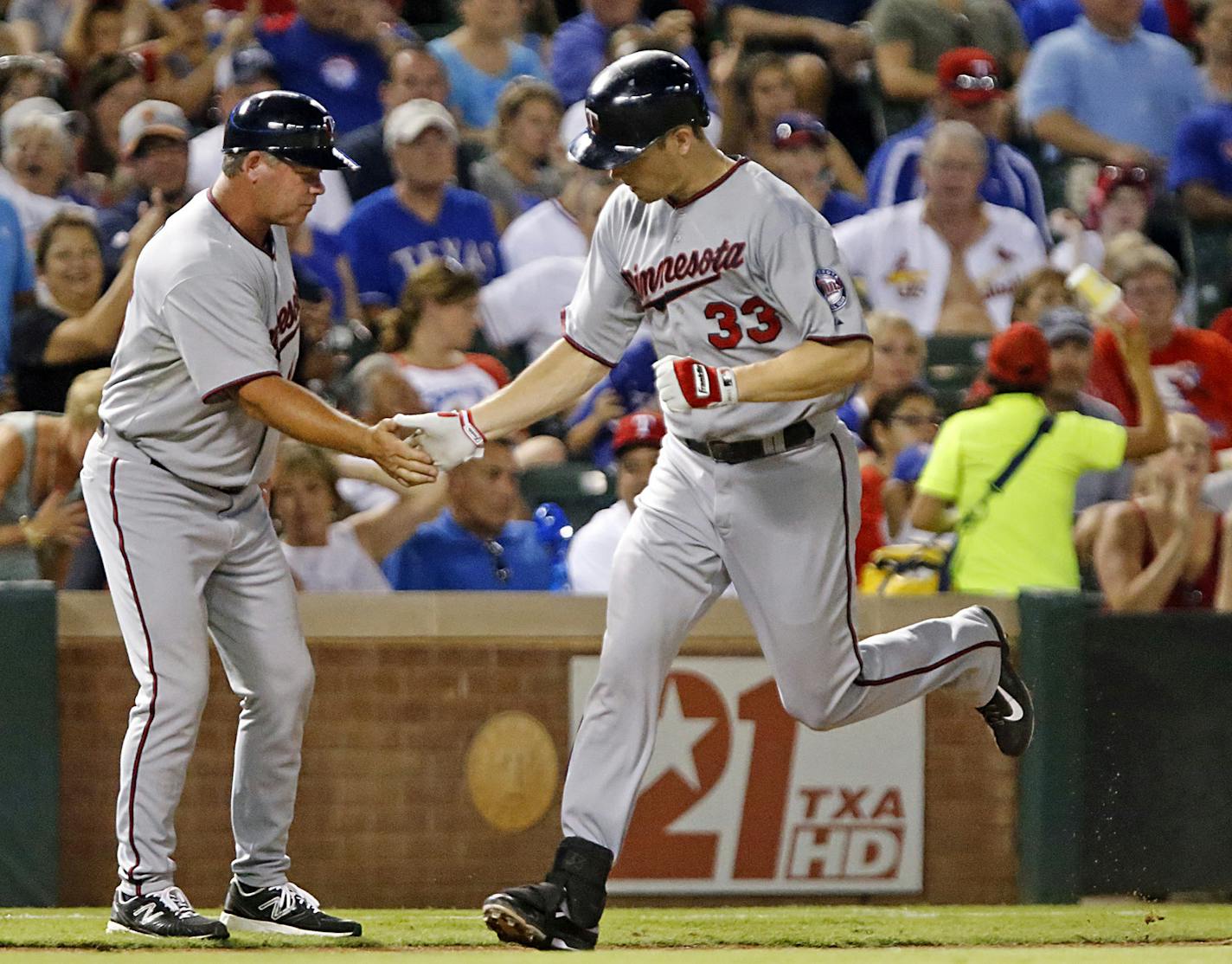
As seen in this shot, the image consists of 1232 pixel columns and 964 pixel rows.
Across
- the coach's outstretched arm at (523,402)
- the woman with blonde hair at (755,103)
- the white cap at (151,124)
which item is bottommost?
the coach's outstretched arm at (523,402)

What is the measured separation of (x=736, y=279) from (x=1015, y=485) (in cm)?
227

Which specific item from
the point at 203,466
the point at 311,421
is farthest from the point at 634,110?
the point at 203,466

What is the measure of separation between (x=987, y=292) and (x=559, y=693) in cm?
346

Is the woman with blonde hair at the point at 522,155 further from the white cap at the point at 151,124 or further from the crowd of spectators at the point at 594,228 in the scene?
the white cap at the point at 151,124

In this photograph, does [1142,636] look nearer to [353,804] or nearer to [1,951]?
[353,804]

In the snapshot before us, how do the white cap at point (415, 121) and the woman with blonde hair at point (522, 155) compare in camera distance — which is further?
the woman with blonde hair at point (522, 155)

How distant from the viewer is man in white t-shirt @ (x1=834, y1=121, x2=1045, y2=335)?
862 cm

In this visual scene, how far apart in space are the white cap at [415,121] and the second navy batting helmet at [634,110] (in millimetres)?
3923

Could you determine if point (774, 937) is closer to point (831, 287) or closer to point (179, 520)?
point (831, 287)

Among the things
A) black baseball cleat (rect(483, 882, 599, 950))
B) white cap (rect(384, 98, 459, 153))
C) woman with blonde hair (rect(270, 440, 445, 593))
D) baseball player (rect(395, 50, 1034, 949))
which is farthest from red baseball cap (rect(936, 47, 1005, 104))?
black baseball cleat (rect(483, 882, 599, 950))

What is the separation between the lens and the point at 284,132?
4.75 m

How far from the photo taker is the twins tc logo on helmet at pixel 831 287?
4.52 metres

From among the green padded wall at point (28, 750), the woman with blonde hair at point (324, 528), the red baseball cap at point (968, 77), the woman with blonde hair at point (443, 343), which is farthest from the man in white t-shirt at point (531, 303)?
the green padded wall at point (28, 750)

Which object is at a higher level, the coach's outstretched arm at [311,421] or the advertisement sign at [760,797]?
the coach's outstretched arm at [311,421]
